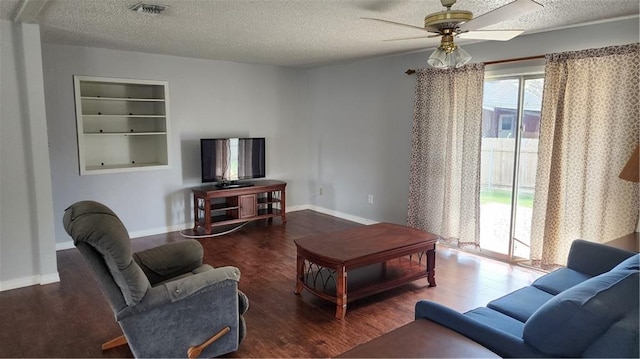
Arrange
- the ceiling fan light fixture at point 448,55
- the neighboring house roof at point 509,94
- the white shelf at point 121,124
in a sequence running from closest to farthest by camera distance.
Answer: the ceiling fan light fixture at point 448,55, the neighboring house roof at point 509,94, the white shelf at point 121,124

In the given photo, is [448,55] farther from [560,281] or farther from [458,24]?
[560,281]

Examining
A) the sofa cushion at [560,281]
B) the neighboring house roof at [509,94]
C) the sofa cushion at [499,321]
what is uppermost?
the neighboring house roof at [509,94]

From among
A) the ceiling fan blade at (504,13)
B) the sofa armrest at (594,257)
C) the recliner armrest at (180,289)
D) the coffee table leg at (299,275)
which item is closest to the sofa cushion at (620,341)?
the sofa armrest at (594,257)

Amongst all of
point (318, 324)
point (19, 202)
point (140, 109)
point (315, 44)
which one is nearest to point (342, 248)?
point (318, 324)

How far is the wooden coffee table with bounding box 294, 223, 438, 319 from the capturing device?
3.13m

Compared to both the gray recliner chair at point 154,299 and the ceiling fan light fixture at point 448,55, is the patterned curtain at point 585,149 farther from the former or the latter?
the gray recliner chair at point 154,299

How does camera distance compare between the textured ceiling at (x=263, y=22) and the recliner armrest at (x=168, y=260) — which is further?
the textured ceiling at (x=263, y=22)

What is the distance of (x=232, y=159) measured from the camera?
5.85 metres

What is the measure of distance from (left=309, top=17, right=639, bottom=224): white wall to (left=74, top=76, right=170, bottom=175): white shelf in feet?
7.99

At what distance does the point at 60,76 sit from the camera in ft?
15.4

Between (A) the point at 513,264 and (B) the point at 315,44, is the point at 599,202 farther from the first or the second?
(B) the point at 315,44

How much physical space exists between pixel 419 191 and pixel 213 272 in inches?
130

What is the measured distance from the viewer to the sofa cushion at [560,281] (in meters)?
2.61

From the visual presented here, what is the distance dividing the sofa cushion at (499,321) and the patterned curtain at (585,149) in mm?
2014
